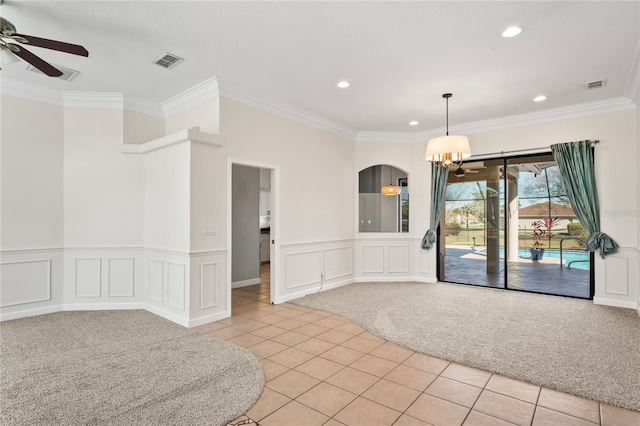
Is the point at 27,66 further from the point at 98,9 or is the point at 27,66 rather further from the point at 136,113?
the point at 98,9

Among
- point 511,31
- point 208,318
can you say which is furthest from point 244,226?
point 511,31

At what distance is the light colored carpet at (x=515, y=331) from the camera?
9.42ft

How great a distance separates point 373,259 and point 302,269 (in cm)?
179

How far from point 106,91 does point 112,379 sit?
3.75m

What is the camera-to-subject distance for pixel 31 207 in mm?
4559

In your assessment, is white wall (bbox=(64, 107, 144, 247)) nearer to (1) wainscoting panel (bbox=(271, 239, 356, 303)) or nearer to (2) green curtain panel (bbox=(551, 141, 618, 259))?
(1) wainscoting panel (bbox=(271, 239, 356, 303))

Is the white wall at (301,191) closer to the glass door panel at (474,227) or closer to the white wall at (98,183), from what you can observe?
the white wall at (98,183)

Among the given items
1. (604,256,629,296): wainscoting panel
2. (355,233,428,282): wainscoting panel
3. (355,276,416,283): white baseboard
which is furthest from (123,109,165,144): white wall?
(604,256,629,296): wainscoting panel

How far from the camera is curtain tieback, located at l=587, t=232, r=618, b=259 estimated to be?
199 inches

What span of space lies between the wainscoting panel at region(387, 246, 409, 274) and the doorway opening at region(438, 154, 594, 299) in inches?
25.2

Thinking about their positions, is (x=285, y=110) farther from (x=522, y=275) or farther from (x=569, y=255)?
(x=569, y=255)

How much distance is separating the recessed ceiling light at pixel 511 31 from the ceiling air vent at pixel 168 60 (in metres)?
3.23

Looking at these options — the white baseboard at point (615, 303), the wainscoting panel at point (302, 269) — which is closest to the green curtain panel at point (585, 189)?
the white baseboard at point (615, 303)

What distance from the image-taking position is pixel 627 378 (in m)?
2.82
